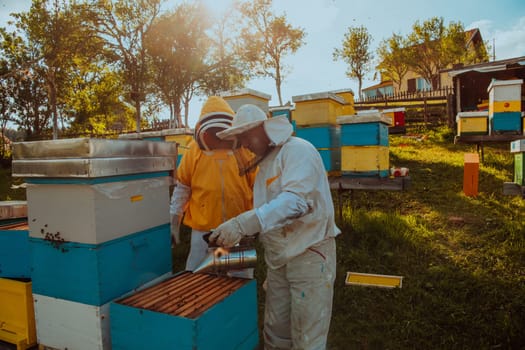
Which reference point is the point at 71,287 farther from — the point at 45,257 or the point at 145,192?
the point at 145,192

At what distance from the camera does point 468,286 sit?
327 centimetres

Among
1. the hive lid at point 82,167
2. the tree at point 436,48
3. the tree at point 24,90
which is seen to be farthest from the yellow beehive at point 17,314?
the tree at point 436,48

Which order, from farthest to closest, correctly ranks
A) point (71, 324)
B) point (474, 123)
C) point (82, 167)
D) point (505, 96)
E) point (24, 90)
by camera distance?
point (24, 90)
point (474, 123)
point (505, 96)
point (71, 324)
point (82, 167)

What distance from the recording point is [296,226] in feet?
6.34

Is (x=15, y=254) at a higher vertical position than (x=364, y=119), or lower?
lower

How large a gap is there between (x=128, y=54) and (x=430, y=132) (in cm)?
1402

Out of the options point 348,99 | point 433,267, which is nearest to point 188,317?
point 433,267

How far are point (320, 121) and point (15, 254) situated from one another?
11.2 feet

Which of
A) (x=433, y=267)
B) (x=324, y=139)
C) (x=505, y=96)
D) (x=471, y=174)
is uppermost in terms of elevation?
(x=505, y=96)

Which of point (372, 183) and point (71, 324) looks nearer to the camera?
point (71, 324)

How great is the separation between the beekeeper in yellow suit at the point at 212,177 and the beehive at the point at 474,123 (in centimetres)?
783

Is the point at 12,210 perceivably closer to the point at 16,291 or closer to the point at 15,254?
the point at 15,254

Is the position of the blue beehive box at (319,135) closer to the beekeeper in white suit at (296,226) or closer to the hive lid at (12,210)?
the beekeeper in white suit at (296,226)

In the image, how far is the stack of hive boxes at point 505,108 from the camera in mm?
7176
